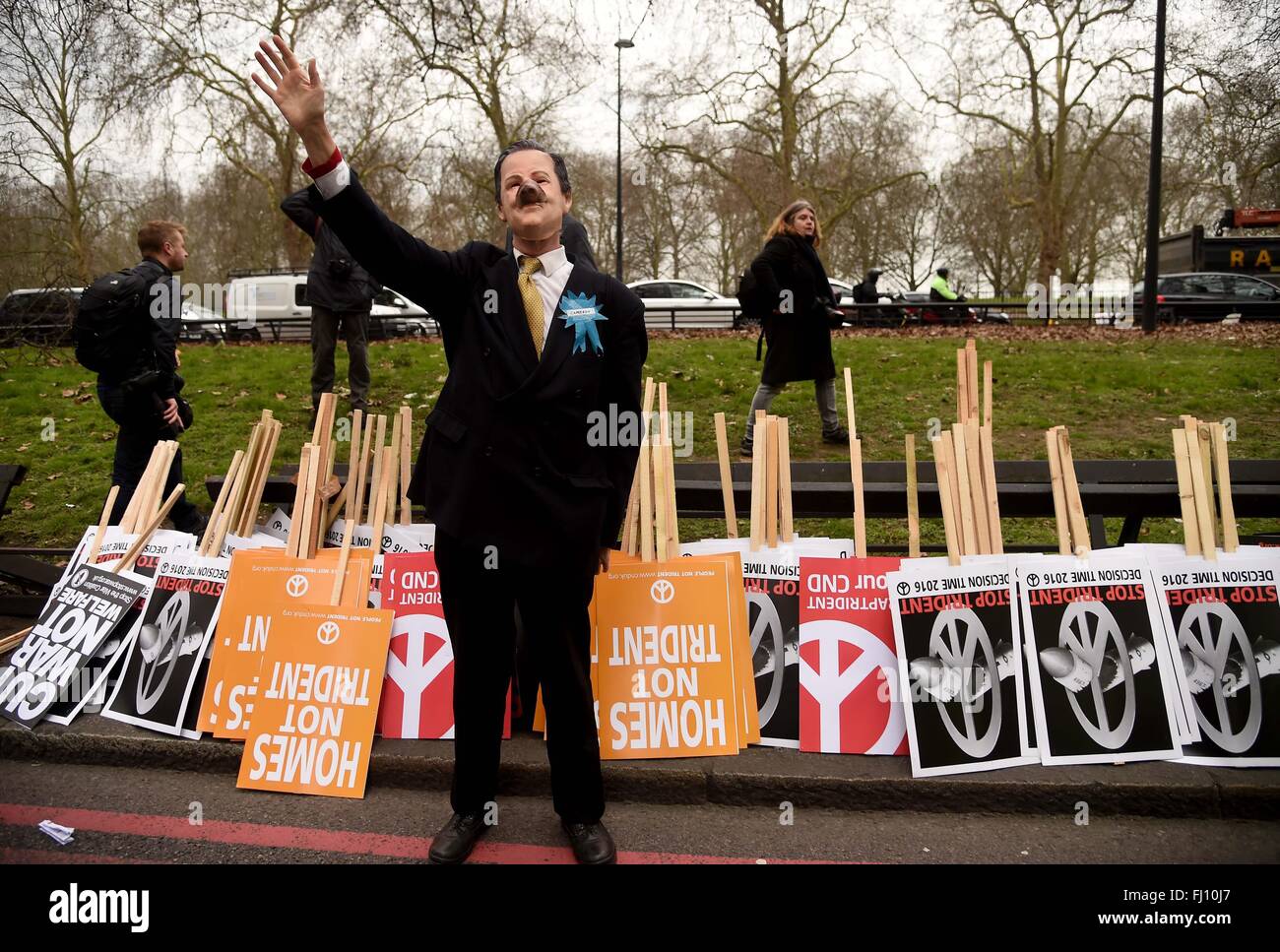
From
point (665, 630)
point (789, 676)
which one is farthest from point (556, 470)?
point (789, 676)

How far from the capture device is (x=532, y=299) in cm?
285

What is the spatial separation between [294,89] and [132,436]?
11.4 feet

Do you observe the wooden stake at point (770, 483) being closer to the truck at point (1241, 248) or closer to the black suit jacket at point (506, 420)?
the black suit jacket at point (506, 420)

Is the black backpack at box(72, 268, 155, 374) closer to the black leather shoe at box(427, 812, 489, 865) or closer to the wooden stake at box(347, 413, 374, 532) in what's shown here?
the wooden stake at box(347, 413, 374, 532)

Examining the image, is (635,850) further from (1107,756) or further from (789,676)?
(1107,756)

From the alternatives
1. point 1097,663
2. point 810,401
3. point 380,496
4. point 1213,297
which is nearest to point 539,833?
point 380,496

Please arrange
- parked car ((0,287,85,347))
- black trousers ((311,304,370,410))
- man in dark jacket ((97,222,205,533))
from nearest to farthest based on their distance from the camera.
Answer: man in dark jacket ((97,222,205,533)), parked car ((0,287,85,347)), black trousers ((311,304,370,410))

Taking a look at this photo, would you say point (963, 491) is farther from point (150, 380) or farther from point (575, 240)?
point (150, 380)

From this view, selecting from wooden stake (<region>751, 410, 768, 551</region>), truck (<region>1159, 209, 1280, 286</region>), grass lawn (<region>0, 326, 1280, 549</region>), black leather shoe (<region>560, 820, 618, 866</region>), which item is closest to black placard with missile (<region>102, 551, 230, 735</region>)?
black leather shoe (<region>560, 820, 618, 866</region>)

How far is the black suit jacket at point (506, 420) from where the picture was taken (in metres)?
2.72

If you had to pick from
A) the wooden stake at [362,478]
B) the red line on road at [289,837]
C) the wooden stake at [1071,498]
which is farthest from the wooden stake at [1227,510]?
the wooden stake at [362,478]

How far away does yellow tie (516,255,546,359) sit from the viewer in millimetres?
2820

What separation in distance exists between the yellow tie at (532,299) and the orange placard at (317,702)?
4.94ft

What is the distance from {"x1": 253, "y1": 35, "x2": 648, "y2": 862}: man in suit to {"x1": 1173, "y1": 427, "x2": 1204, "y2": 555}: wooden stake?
2.27 m
